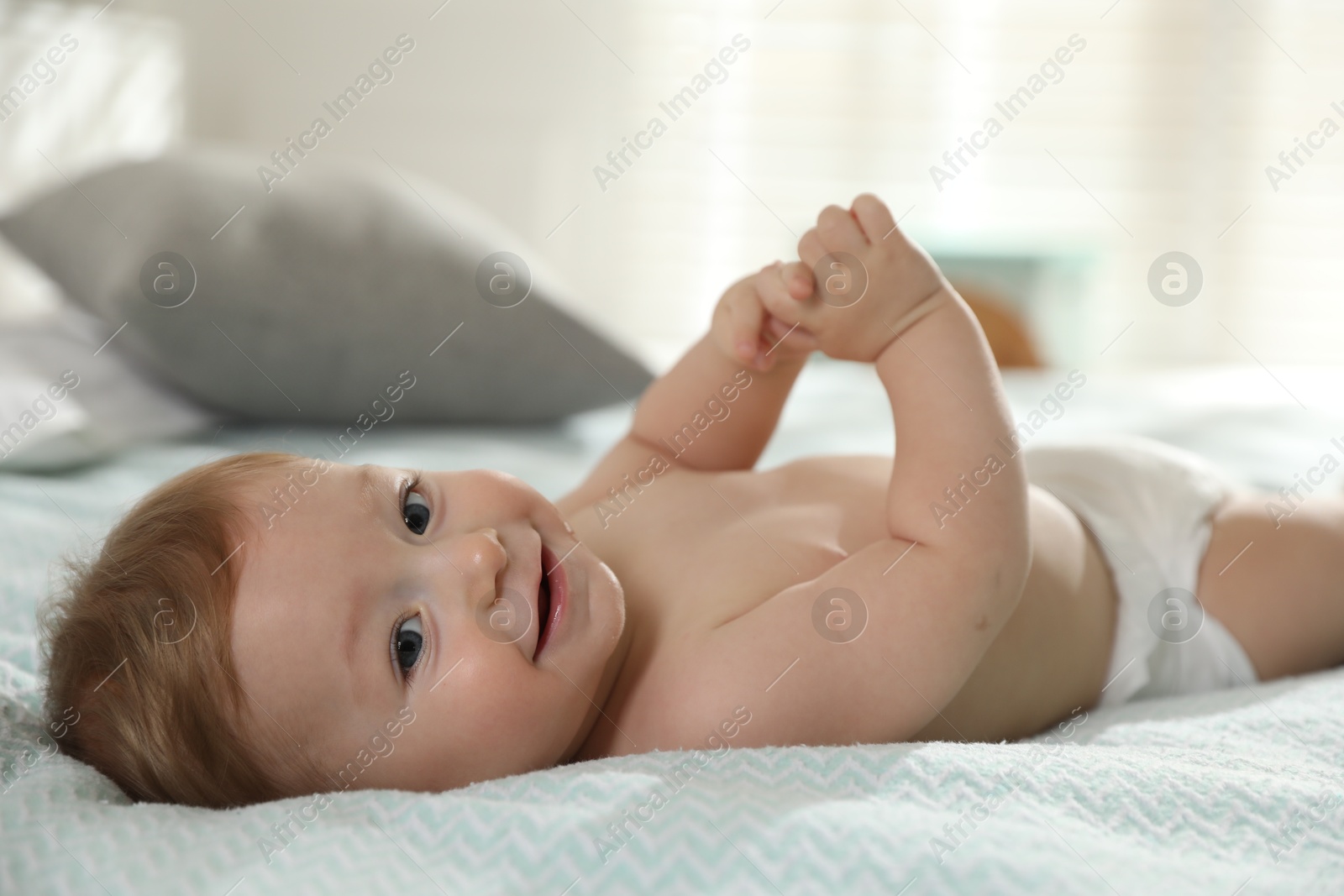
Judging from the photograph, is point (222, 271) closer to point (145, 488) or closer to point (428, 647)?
point (145, 488)

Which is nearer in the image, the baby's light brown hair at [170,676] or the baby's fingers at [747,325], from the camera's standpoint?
the baby's light brown hair at [170,676]

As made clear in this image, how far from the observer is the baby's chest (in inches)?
32.5

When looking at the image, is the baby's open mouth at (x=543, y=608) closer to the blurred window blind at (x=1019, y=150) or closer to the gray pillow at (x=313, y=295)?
the gray pillow at (x=313, y=295)

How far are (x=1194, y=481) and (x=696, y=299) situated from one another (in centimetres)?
258

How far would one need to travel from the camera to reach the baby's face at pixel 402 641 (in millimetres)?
684

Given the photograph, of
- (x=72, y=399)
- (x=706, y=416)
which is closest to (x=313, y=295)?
(x=72, y=399)

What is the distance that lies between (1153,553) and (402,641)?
66 centimetres

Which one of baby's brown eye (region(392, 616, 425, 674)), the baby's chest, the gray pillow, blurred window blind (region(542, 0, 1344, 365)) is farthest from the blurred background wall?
baby's brown eye (region(392, 616, 425, 674))

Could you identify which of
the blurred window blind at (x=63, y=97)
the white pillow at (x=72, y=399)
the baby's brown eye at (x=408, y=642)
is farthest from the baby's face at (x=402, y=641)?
the blurred window blind at (x=63, y=97)

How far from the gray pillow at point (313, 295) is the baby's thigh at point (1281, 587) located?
85 centimetres

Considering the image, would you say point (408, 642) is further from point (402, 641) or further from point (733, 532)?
point (733, 532)

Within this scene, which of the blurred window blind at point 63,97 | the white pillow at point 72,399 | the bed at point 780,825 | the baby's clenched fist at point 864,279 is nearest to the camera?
the bed at point 780,825

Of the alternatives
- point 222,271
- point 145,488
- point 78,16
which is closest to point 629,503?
point 145,488

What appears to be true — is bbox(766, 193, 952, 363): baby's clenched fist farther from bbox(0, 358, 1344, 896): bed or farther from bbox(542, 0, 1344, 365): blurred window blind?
bbox(542, 0, 1344, 365): blurred window blind
